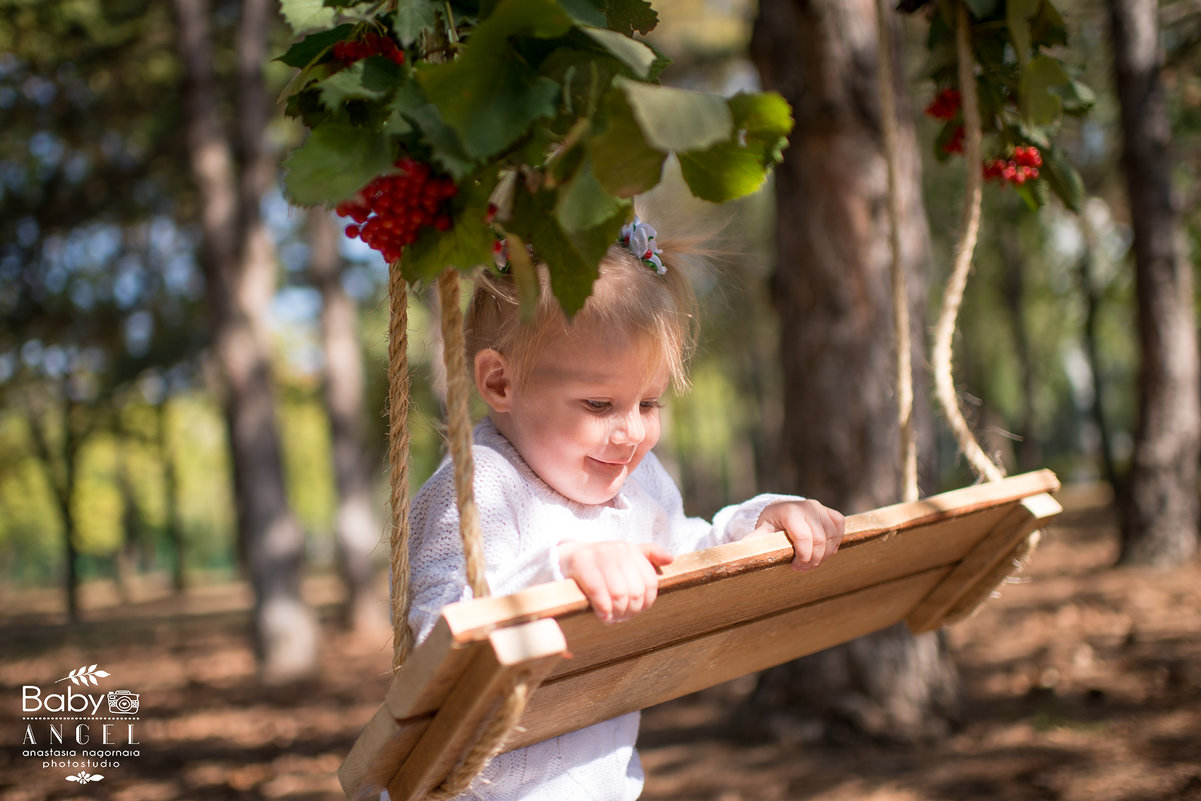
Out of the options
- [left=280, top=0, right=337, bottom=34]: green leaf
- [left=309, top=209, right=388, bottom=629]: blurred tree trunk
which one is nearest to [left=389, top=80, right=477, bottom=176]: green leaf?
[left=280, top=0, right=337, bottom=34]: green leaf

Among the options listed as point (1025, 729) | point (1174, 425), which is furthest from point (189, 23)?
point (1174, 425)

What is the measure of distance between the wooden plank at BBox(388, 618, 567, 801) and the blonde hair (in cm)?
70

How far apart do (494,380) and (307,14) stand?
2.61 ft

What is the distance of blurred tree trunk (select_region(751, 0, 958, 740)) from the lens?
4.32m

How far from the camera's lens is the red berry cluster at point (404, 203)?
50.7 inches

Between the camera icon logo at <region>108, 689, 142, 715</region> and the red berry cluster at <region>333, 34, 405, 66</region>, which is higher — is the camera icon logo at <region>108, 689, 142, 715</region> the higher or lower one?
the lower one

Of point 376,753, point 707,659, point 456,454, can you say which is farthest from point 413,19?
point 707,659

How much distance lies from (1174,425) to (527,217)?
7.91m

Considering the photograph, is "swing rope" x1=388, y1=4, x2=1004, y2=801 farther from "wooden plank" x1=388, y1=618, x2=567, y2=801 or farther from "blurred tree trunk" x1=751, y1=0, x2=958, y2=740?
"blurred tree trunk" x1=751, y1=0, x2=958, y2=740

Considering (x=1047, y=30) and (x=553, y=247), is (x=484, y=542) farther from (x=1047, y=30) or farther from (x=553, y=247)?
(x=1047, y=30)

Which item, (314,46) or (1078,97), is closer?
(314,46)

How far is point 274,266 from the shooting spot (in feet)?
54.3

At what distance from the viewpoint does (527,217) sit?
1.33m

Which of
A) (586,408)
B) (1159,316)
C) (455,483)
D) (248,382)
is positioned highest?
(248,382)
